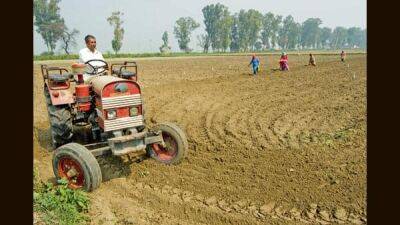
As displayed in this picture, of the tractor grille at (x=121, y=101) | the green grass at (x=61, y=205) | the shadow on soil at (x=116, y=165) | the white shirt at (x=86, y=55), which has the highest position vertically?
the white shirt at (x=86, y=55)

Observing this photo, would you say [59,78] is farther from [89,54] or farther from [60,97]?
[89,54]

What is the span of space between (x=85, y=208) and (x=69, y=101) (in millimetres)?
2405

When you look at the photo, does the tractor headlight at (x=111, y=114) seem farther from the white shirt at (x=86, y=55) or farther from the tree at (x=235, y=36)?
the tree at (x=235, y=36)

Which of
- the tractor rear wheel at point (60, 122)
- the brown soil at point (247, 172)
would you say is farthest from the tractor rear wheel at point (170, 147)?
the tractor rear wheel at point (60, 122)

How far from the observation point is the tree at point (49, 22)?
77863mm

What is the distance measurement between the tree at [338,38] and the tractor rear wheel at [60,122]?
18670 centimetres

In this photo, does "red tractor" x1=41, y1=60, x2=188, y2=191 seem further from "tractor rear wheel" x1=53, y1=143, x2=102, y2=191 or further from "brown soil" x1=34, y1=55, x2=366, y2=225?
"brown soil" x1=34, y1=55, x2=366, y2=225

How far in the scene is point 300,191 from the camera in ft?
18.3

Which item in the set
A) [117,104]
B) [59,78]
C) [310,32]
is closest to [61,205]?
[117,104]

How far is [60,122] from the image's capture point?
6844mm

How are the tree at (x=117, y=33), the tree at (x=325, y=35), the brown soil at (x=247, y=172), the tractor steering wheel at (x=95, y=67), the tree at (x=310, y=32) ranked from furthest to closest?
the tree at (x=325, y=35)
the tree at (x=310, y=32)
the tree at (x=117, y=33)
the tractor steering wheel at (x=95, y=67)
the brown soil at (x=247, y=172)

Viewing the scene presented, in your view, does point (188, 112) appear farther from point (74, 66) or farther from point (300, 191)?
Answer: point (300, 191)

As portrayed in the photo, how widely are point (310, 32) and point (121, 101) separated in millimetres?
167646

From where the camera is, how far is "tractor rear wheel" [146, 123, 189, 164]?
680cm
